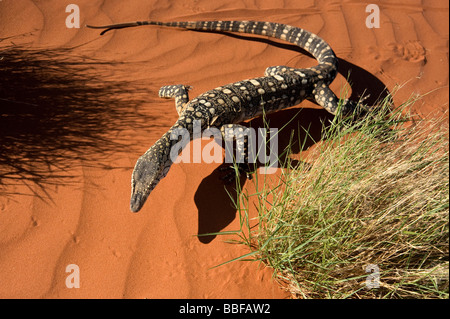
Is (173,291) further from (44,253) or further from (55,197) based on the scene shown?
(55,197)

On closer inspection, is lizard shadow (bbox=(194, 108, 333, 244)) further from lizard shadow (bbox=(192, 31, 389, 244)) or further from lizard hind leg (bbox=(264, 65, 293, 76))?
lizard hind leg (bbox=(264, 65, 293, 76))

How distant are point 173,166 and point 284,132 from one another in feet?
4.48

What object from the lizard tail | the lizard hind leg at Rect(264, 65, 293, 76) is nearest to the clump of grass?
the lizard hind leg at Rect(264, 65, 293, 76)

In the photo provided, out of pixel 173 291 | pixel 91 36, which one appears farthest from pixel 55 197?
pixel 91 36

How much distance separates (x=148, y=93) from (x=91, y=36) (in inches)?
56.9

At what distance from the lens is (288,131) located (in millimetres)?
4262

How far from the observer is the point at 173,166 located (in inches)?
145

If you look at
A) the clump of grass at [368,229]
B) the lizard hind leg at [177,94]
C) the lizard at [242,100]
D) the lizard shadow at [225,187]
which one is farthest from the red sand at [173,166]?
the clump of grass at [368,229]

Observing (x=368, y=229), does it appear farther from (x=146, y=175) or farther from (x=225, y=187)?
(x=146, y=175)

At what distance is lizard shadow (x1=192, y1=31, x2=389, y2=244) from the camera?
329 cm

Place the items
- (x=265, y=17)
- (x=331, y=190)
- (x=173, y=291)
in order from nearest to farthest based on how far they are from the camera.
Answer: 1. (x=331, y=190)
2. (x=173, y=291)
3. (x=265, y=17)

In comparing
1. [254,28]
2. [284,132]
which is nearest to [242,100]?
[284,132]

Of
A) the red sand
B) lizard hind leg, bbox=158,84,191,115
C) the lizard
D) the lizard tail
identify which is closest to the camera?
the red sand

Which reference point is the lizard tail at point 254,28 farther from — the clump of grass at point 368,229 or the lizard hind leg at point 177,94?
the clump of grass at point 368,229
